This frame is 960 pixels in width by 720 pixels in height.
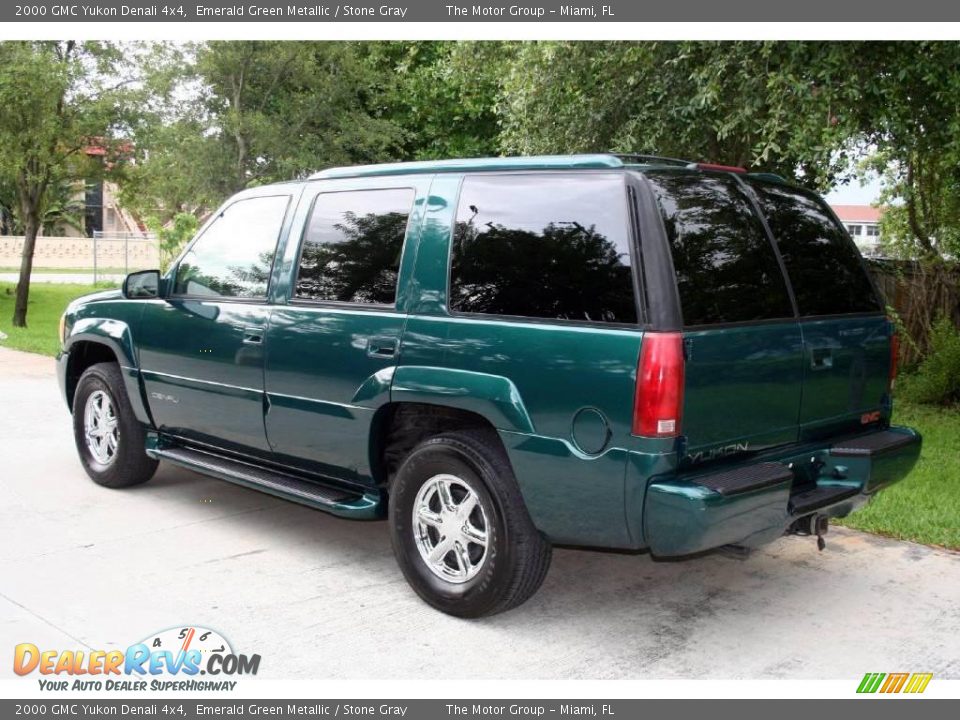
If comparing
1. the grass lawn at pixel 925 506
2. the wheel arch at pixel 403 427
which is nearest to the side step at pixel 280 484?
the wheel arch at pixel 403 427

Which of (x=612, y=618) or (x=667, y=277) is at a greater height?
(x=667, y=277)

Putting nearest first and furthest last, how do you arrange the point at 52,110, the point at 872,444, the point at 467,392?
the point at 467,392, the point at 872,444, the point at 52,110

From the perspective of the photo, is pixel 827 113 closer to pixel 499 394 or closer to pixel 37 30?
pixel 499 394

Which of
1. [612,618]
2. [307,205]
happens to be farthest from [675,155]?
[612,618]

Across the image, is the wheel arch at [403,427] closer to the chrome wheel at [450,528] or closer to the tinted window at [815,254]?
the chrome wheel at [450,528]

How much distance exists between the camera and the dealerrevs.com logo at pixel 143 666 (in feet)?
12.8

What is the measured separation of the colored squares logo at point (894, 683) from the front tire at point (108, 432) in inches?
178

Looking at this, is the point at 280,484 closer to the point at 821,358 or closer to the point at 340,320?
the point at 340,320

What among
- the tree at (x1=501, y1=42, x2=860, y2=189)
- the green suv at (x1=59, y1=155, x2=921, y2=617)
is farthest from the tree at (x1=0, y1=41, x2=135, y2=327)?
the green suv at (x1=59, y1=155, x2=921, y2=617)

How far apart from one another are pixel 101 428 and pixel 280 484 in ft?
6.83

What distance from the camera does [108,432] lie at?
6660 mm

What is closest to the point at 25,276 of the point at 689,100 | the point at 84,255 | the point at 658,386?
the point at 689,100

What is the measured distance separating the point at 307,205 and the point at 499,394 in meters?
1.82

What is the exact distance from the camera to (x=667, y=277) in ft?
12.8
